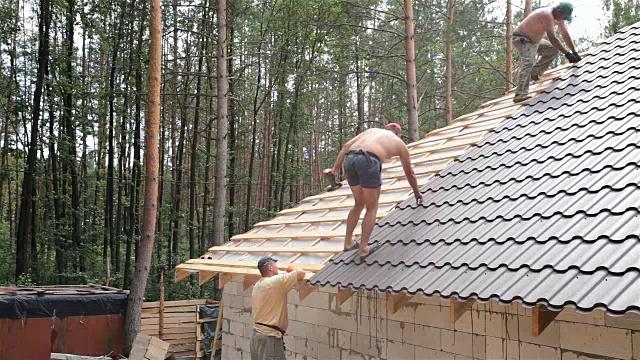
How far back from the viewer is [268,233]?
27.2 feet

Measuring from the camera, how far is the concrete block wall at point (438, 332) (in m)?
3.49

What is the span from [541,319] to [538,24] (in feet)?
14.2

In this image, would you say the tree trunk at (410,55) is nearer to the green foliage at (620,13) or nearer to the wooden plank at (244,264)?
the wooden plank at (244,264)

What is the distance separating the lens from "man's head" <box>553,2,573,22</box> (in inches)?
254

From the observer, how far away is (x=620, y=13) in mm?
18641

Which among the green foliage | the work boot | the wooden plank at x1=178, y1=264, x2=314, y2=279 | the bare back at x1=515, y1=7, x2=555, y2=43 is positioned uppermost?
the green foliage

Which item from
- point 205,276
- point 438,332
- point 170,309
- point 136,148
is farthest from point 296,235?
point 136,148

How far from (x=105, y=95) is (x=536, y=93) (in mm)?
14266

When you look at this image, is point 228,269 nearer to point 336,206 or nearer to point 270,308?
point 336,206

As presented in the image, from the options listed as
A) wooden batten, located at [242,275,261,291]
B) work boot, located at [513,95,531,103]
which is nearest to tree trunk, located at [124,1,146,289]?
wooden batten, located at [242,275,261,291]

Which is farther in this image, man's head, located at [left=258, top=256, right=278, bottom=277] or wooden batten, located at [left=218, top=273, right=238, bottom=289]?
wooden batten, located at [left=218, top=273, right=238, bottom=289]

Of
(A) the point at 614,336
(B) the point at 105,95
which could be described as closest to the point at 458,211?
(A) the point at 614,336

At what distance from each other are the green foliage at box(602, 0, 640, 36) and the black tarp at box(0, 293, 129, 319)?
1687 cm

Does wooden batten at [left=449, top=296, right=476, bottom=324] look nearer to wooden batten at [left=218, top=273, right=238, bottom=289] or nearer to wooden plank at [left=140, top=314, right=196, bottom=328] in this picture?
wooden batten at [left=218, top=273, right=238, bottom=289]
